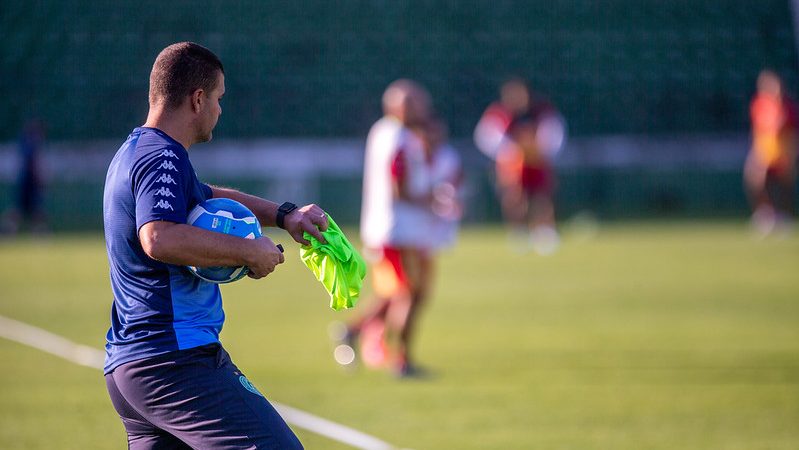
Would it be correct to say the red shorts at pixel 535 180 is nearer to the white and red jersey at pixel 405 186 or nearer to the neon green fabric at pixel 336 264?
the white and red jersey at pixel 405 186

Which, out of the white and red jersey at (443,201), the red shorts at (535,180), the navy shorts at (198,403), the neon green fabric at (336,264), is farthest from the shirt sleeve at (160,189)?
the red shorts at (535,180)

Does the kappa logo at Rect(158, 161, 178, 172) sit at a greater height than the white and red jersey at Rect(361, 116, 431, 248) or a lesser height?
lesser

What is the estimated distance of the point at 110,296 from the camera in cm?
1648

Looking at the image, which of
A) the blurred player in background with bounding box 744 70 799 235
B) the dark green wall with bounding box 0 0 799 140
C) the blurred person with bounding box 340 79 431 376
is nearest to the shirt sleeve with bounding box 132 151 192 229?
the blurred person with bounding box 340 79 431 376

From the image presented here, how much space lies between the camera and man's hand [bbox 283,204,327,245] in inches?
191

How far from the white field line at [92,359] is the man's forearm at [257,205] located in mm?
3008

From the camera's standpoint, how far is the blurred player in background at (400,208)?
10.7m

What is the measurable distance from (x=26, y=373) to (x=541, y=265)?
1090cm

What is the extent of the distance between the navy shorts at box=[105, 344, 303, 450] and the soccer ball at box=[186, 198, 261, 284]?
0.28 metres

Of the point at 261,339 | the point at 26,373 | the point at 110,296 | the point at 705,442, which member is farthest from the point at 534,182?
the point at 705,442

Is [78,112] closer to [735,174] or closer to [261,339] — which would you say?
[735,174]

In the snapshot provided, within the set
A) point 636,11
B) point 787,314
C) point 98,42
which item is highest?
point 636,11

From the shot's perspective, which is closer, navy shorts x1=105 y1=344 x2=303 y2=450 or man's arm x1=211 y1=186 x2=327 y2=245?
navy shorts x1=105 y1=344 x2=303 y2=450

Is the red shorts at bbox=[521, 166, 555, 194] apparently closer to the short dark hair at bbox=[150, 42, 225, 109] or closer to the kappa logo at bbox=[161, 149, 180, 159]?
the short dark hair at bbox=[150, 42, 225, 109]
